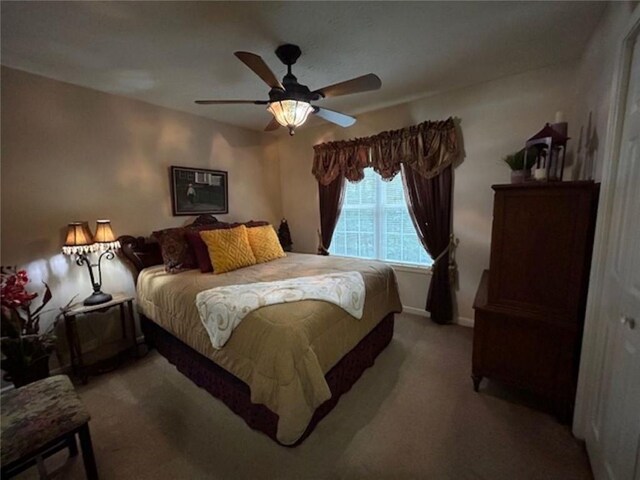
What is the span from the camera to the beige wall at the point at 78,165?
213 centimetres

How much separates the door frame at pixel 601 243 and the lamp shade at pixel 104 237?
3.44 metres

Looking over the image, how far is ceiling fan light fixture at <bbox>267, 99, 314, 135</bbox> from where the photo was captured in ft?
6.03

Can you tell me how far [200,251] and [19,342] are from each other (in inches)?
51.7

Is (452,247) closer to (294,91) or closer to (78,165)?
(294,91)

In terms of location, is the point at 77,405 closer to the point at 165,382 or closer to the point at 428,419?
the point at 165,382

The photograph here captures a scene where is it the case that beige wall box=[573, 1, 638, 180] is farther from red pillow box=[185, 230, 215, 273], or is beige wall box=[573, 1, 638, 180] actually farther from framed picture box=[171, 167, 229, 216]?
framed picture box=[171, 167, 229, 216]

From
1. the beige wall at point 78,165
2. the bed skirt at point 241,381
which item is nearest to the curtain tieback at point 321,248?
the bed skirt at point 241,381

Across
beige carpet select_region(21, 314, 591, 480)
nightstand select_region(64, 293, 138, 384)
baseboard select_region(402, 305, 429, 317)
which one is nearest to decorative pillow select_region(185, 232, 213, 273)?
nightstand select_region(64, 293, 138, 384)

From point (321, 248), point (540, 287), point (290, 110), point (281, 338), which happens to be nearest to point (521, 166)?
point (540, 287)

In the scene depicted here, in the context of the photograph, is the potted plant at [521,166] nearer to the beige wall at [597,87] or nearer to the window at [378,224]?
the beige wall at [597,87]

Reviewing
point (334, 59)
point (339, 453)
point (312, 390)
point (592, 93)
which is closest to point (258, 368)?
point (312, 390)

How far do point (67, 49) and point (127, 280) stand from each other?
1989 millimetres

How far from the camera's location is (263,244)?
3.09m

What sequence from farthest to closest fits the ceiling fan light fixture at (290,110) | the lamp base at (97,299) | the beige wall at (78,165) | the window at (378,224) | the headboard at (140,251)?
1. the window at (378,224)
2. the headboard at (140,251)
3. the lamp base at (97,299)
4. the beige wall at (78,165)
5. the ceiling fan light fixture at (290,110)
